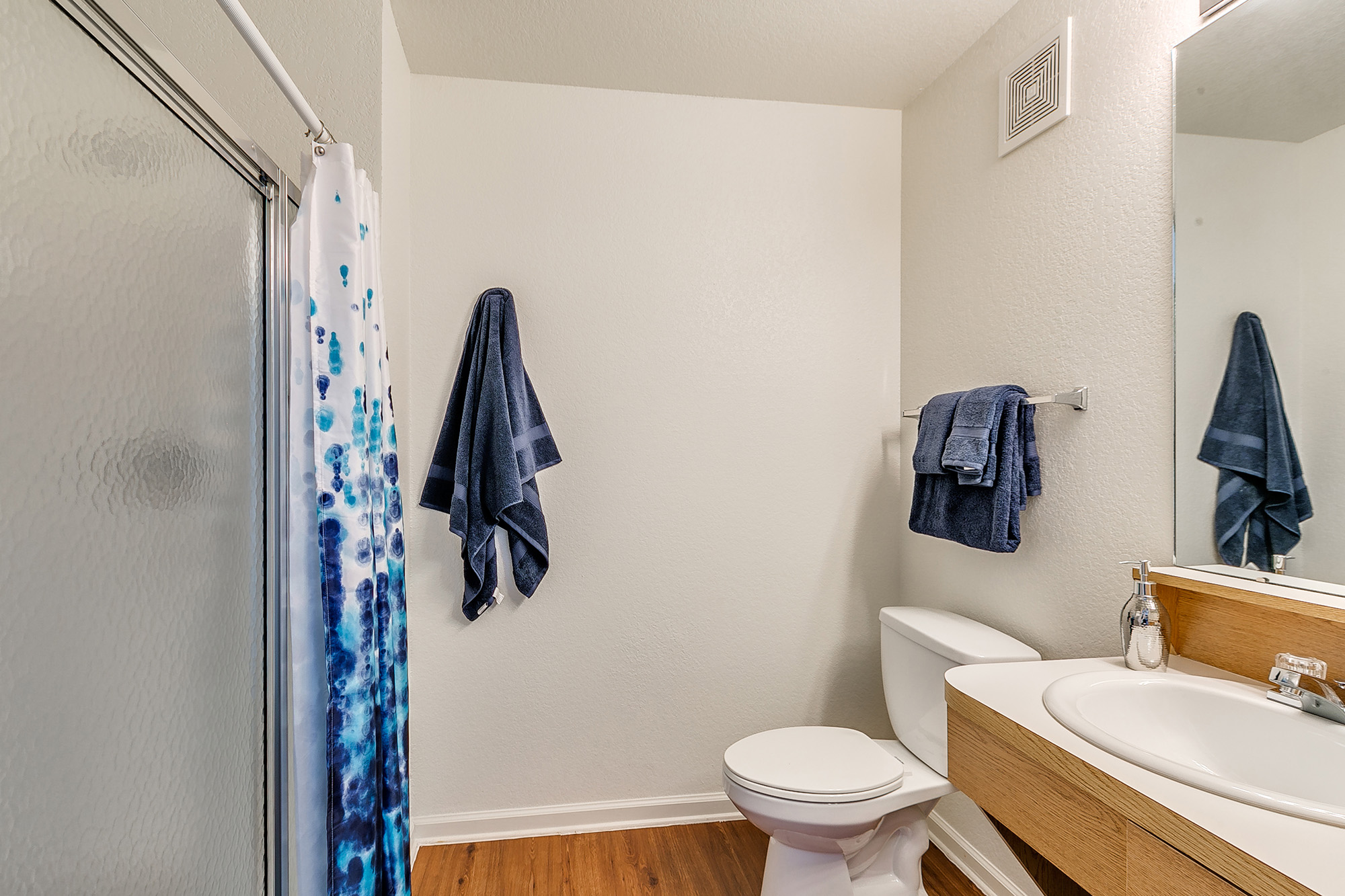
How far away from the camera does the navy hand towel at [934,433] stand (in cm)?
181

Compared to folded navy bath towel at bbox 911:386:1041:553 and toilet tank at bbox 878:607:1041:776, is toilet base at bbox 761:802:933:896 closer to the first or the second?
toilet tank at bbox 878:607:1041:776

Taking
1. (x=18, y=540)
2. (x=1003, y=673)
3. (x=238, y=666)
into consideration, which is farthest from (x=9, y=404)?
(x=1003, y=673)

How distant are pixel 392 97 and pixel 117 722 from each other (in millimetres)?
1612

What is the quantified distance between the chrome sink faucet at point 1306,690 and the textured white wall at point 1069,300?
34cm

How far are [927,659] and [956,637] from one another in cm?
11

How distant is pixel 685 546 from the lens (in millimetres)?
2229

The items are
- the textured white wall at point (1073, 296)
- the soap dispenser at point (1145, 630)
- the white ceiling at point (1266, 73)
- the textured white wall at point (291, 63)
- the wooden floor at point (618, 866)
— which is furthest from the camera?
the wooden floor at point (618, 866)

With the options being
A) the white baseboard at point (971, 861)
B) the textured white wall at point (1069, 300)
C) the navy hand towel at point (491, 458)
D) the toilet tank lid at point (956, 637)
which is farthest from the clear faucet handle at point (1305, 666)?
the navy hand towel at point (491, 458)

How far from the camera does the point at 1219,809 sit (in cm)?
79

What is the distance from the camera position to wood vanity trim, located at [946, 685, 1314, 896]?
2.42 ft


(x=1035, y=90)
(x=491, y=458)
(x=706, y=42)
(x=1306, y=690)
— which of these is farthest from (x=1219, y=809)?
(x=706, y=42)

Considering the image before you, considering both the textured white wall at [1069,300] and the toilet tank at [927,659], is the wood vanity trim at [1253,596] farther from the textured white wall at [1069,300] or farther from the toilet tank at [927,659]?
the toilet tank at [927,659]

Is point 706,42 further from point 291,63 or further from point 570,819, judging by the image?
point 570,819

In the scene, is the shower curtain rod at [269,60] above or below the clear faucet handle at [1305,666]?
above
